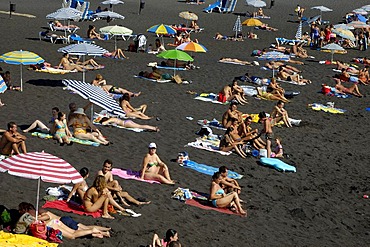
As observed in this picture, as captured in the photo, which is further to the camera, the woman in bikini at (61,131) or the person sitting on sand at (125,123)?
the person sitting on sand at (125,123)

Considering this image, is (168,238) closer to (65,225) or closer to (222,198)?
(65,225)

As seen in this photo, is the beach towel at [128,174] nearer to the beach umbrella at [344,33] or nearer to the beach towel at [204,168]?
the beach towel at [204,168]

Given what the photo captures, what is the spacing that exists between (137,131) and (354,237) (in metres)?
6.89

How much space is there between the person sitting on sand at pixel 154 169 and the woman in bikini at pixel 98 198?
2275 mm

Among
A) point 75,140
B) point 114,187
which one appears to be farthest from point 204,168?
point 114,187

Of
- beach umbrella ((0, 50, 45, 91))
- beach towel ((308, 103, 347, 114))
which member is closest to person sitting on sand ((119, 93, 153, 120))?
beach umbrella ((0, 50, 45, 91))

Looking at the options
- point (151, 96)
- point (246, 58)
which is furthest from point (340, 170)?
point (246, 58)

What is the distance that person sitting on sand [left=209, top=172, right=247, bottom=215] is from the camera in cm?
1254

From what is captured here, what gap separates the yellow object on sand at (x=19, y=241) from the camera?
9583mm

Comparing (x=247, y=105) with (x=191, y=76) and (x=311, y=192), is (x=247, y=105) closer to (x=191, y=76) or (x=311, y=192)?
(x=191, y=76)

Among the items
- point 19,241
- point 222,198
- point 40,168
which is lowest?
point 222,198

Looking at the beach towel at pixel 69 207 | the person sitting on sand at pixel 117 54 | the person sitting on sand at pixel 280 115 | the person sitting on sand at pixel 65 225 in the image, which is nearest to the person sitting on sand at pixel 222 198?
the beach towel at pixel 69 207

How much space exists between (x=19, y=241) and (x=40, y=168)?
3.36ft

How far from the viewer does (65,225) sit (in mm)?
10477
